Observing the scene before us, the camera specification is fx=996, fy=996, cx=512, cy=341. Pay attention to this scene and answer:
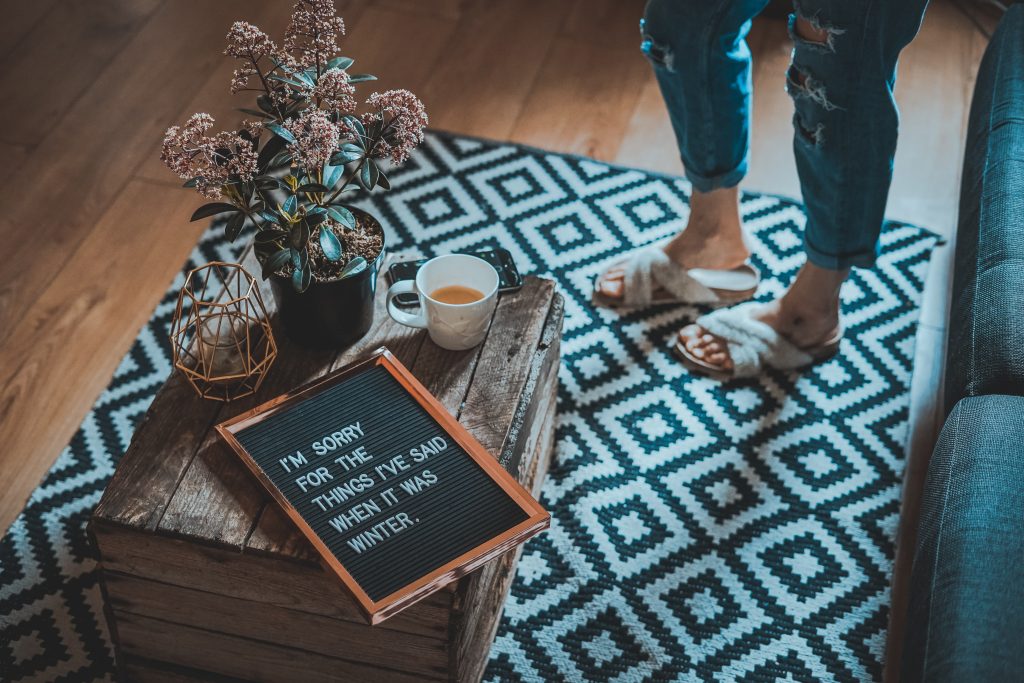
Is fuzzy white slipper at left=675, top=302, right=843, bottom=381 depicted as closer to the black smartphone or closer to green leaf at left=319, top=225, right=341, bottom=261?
the black smartphone

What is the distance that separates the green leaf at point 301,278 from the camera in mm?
915

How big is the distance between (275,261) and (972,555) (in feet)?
2.25

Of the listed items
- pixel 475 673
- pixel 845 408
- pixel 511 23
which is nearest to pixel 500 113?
pixel 511 23

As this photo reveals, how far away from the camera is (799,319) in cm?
147

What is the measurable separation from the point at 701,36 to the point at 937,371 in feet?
2.05

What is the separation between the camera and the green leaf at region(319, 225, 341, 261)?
3.03ft

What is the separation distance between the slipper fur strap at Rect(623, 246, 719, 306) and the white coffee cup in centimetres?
52

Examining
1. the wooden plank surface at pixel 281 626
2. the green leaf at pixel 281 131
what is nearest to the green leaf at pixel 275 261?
the green leaf at pixel 281 131

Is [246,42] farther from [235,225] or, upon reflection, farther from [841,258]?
[841,258]

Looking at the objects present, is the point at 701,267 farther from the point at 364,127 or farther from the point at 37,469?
the point at 37,469

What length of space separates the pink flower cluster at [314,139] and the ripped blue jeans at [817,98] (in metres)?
0.60

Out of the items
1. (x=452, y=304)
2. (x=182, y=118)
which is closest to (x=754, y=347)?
(x=452, y=304)

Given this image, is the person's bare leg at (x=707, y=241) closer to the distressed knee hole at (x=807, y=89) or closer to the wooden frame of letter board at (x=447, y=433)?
the distressed knee hole at (x=807, y=89)

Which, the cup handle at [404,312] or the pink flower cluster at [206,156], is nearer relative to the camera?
the pink flower cluster at [206,156]
